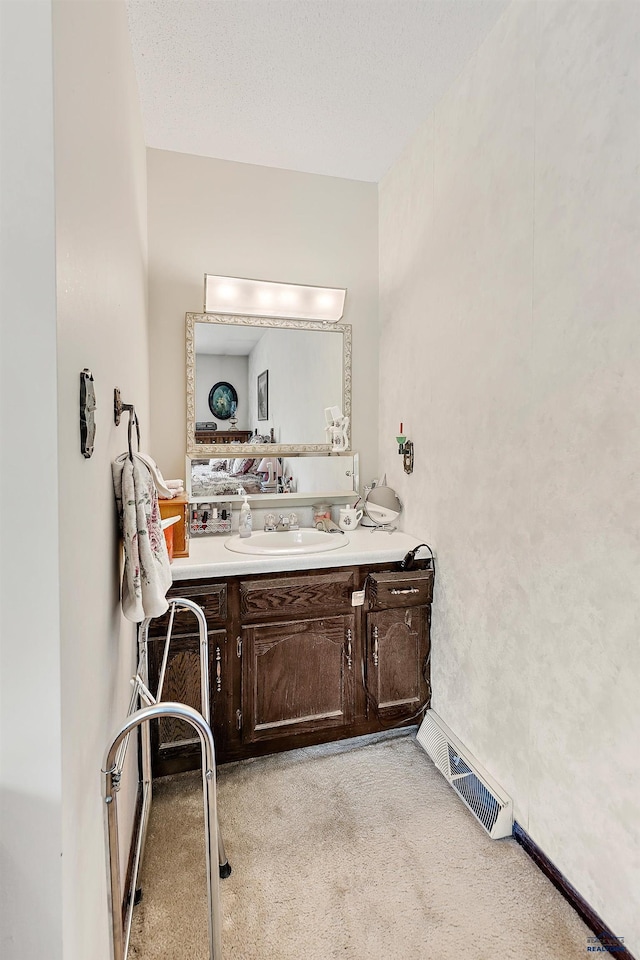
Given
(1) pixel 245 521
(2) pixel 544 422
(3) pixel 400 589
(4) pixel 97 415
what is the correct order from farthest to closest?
(1) pixel 245 521 < (3) pixel 400 589 < (2) pixel 544 422 < (4) pixel 97 415

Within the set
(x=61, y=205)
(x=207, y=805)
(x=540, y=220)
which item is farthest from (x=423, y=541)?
(x=61, y=205)

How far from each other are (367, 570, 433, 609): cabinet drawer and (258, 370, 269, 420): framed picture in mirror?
3.20 feet

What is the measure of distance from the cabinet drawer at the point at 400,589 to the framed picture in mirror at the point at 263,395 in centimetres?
97

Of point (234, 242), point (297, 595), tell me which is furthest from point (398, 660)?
point (234, 242)

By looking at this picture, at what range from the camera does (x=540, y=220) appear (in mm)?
1465

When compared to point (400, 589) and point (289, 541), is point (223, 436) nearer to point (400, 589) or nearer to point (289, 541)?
point (289, 541)

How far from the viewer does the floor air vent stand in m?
1.65

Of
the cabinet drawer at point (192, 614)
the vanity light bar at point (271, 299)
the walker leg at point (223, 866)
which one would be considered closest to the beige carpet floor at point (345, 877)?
the walker leg at point (223, 866)

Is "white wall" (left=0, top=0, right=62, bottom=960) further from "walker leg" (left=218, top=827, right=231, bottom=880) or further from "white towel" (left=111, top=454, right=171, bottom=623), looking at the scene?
"walker leg" (left=218, top=827, right=231, bottom=880)

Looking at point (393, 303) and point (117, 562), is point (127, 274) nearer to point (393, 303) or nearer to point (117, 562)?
point (117, 562)

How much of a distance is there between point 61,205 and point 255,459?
1809 millimetres

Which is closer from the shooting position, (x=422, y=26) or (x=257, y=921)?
(x=257, y=921)

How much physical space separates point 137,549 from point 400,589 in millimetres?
1202

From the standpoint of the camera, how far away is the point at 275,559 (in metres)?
1.96
